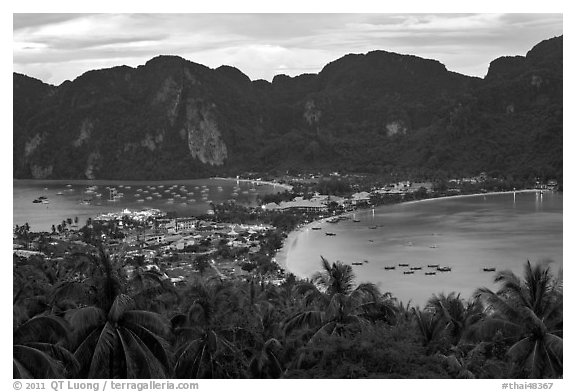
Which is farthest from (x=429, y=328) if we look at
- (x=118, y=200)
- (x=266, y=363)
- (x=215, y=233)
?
(x=118, y=200)

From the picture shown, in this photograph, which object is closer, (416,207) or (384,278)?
(384,278)

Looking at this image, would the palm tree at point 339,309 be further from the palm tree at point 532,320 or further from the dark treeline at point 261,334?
the palm tree at point 532,320

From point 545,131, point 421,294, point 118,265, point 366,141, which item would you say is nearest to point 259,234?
point 421,294

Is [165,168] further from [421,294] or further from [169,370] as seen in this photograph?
[169,370]

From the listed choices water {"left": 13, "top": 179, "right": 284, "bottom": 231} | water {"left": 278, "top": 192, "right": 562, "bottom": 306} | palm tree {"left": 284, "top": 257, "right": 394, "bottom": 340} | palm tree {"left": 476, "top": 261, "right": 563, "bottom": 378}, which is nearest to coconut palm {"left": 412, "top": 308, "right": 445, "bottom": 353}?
palm tree {"left": 284, "top": 257, "right": 394, "bottom": 340}

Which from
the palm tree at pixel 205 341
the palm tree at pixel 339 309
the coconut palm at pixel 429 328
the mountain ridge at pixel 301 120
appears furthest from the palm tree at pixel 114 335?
the mountain ridge at pixel 301 120

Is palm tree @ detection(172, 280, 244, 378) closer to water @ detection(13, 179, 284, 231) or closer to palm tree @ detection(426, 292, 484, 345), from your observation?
palm tree @ detection(426, 292, 484, 345)
